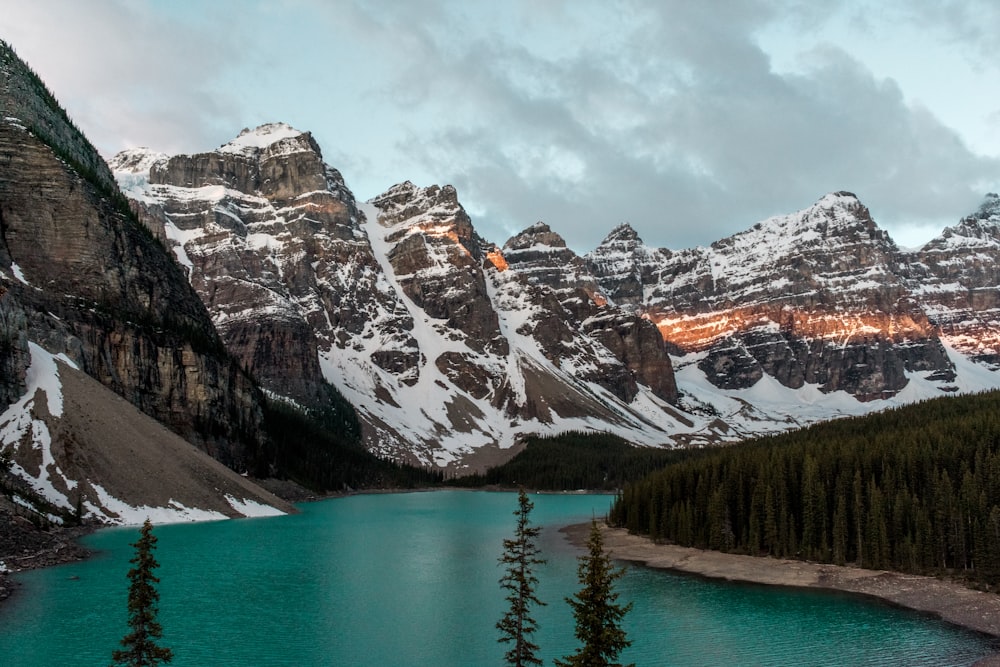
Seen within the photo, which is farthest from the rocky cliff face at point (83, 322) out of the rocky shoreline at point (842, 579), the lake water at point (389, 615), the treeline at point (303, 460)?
the rocky shoreline at point (842, 579)

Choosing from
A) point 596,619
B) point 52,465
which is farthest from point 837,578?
point 52,465

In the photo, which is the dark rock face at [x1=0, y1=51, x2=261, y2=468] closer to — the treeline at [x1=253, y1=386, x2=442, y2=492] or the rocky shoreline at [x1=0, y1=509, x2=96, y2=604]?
the treeline at [x1=253, y1=386, x2=442, y2=492]

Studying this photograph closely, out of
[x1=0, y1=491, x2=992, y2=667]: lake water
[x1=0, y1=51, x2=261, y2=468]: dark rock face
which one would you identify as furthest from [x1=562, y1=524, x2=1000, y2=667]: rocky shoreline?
[x1=0, y1=51, x2=261, y2=468]: dark rock face

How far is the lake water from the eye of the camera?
41125 mm

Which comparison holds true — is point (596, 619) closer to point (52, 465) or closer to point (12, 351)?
point (52, 465)

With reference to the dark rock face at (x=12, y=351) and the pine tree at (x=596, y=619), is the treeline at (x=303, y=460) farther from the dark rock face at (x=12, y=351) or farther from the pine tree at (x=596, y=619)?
the pine tree at (x=596, y=619)

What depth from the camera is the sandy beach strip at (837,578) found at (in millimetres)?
52003

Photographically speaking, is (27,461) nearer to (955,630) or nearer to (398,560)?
(398,560)

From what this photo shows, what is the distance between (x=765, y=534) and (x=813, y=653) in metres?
35.9

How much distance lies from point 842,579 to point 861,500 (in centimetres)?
→ 1119

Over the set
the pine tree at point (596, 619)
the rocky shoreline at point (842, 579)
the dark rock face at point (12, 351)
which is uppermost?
the dark rock face at point (12, 351)

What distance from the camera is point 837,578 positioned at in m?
64.2

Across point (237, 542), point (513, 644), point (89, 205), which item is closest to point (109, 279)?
point (89, 205)

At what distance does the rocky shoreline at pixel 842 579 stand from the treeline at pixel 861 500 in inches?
101
